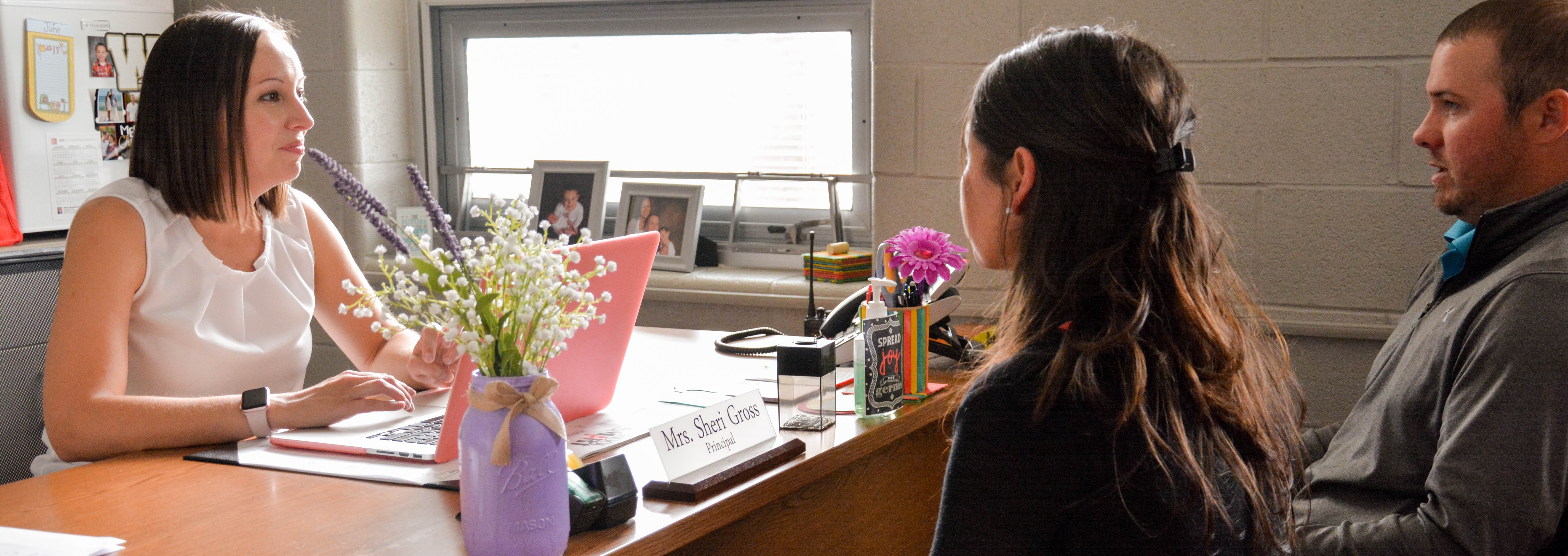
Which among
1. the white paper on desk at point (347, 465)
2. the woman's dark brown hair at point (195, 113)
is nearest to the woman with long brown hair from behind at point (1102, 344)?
the white paper on desk at point (347, 465)

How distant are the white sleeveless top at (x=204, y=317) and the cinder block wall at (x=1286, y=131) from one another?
4.30ft

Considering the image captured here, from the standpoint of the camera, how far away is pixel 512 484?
1004 millimetres

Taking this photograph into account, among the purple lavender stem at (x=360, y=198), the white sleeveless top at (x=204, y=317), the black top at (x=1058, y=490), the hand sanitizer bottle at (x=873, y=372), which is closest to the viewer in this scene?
the black top at (x=1058, y=490)

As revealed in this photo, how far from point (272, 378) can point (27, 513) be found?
64 centimetres

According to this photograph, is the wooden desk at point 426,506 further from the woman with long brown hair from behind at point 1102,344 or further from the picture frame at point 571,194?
the picture frame at point 571,194

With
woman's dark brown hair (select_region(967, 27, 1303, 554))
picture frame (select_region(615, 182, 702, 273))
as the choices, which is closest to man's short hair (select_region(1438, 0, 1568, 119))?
woman's dark brown hair (select_region(967, 27, 1303, 554))

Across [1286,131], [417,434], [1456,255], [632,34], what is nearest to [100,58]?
[632,34]

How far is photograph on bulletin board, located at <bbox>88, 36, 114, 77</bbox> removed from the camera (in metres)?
2.99

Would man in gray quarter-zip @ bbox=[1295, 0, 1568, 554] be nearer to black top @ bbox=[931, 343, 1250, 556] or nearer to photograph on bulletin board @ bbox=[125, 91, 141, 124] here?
black top @ bbox=[931, 343, 1250, 556]

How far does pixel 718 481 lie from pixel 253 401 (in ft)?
2.11

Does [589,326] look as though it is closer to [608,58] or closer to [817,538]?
[817,538]

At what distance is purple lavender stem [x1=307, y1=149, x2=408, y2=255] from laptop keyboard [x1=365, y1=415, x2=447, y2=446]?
400 millimetres

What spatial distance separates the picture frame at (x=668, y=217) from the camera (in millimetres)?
3070

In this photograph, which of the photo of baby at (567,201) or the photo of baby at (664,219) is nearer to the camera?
the photo of baby at (664,219)
